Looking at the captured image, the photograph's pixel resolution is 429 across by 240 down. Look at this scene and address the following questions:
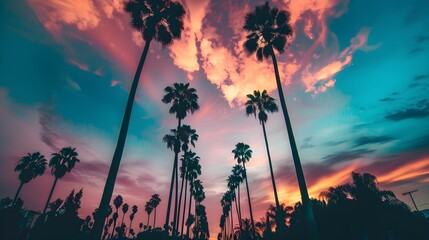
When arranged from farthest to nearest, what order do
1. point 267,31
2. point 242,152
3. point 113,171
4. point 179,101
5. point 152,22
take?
point 242,152, point 179,101, point 267,31, point 152,22, point 113,171

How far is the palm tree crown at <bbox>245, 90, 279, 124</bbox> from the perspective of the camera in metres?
31.0

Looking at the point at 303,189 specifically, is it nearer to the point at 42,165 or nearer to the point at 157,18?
the point at 157,18

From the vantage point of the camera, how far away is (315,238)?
10008 millimetres

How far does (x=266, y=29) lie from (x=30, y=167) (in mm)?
59995

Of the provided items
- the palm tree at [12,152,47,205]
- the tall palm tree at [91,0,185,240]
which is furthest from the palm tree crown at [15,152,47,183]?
the tall palm tree at [91,0,185,240]

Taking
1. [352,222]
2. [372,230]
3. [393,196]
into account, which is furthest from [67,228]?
[393,196]

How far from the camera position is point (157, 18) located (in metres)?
15.5

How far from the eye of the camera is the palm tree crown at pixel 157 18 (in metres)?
14.9

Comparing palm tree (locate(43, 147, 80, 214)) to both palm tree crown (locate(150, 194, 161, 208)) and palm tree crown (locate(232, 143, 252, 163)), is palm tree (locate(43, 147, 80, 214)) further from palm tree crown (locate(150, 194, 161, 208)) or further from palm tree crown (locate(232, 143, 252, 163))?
palm tree crown (locate(150, 194, 161, 208))

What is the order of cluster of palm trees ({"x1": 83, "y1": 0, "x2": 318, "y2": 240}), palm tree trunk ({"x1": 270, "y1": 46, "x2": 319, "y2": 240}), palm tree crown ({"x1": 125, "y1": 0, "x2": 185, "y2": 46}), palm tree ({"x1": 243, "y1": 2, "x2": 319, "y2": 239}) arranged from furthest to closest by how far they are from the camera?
palm tree ({"x1": 243, "y1": 2, "x2": 319, "y2": 239}) → palm tree crown ({"x1": 125, "y1": 0, "x2": 185, "y2": 46}) → cluster of palm trees ({"x1": 83, "y1": 0, "x2": 318, "y2": 240}) → palm tree trunk ({"x1": 270, "y1": 46, "x2": 319, "y2": 240})

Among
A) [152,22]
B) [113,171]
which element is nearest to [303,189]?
[113,171]

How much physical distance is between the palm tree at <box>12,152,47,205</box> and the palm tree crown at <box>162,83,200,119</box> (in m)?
41.9

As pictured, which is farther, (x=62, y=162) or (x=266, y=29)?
(x=62, y=162)

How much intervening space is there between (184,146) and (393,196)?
1336 inches
